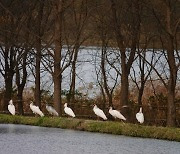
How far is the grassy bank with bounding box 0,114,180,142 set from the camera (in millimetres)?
17797

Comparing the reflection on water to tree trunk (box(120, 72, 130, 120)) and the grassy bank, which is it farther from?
tree trunk (box(120, 72, 130, 120))

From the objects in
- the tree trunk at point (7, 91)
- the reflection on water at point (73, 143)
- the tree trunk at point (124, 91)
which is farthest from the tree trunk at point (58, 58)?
the tree trunk at point (7, 91)

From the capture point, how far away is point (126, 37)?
27812 mm

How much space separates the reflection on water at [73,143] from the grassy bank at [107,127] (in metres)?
0.35

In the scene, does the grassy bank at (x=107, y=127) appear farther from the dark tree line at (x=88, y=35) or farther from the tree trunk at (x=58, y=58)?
the dark tree line at (x=88, y=35)

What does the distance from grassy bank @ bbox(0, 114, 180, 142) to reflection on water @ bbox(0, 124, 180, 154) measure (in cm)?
35

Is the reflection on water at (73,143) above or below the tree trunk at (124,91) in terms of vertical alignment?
below

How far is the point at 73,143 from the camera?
16.8 metres

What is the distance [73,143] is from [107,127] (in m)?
2.68

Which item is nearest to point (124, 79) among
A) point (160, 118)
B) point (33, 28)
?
point (160, 118)

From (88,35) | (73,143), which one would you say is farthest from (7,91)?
(73,143)

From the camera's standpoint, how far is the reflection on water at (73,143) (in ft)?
50.0

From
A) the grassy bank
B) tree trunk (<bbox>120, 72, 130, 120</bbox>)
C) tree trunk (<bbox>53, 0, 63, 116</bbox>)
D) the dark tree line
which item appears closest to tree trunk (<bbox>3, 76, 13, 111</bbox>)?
the dark tree line

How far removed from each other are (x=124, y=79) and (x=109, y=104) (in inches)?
146
